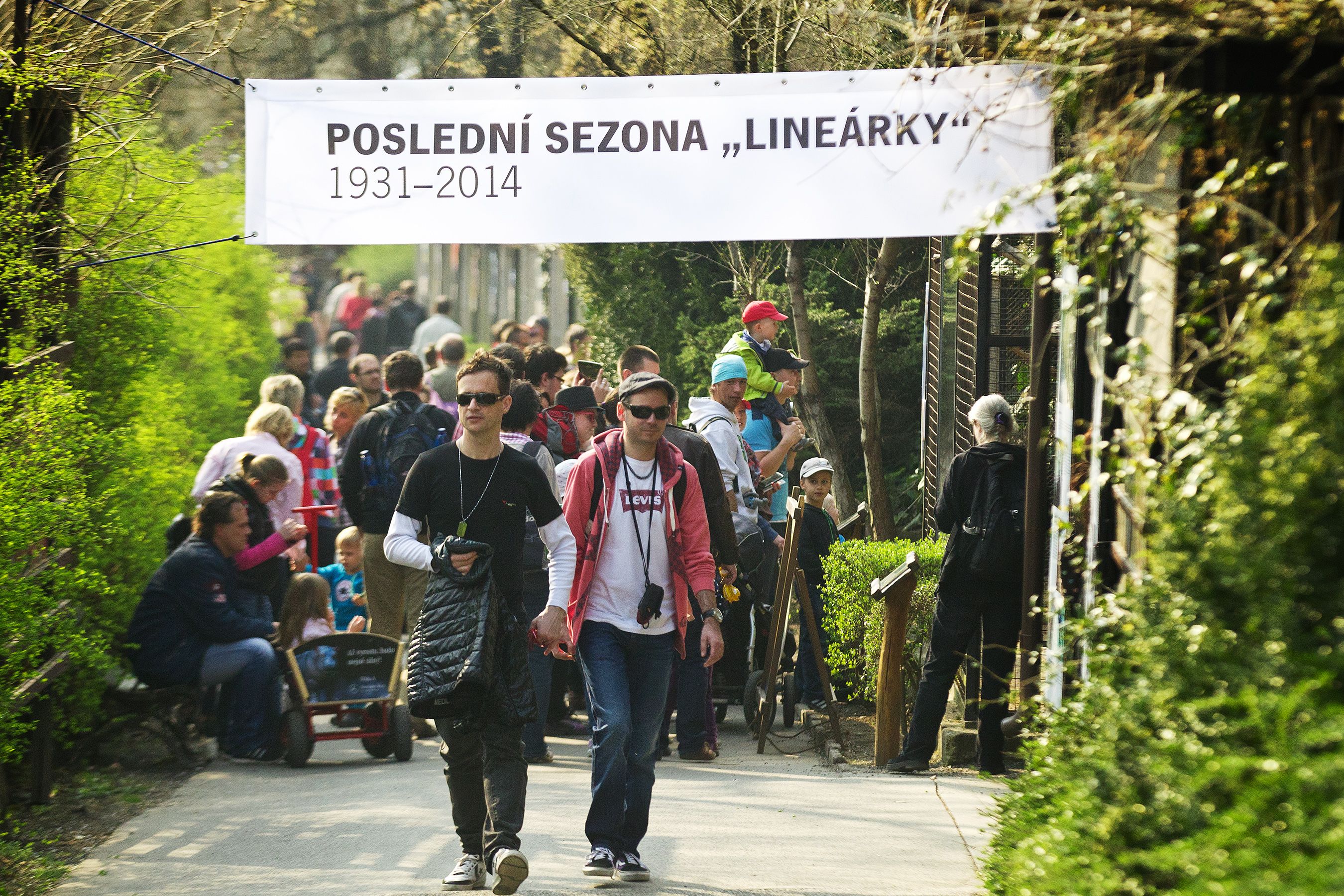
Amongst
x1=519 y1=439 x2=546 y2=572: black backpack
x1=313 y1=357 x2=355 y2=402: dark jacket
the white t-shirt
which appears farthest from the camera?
x1=313 y1=357 x2=355 y2=402: dark jacket

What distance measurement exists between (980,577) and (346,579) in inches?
174

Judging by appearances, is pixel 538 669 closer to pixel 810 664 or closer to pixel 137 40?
pixel 810 664

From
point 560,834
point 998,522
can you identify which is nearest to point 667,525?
point 560,834

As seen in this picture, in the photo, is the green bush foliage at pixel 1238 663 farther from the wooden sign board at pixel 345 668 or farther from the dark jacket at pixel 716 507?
the wooden sign board at pixel 345 668

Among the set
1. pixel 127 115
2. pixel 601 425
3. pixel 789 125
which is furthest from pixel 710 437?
pixel 127 115

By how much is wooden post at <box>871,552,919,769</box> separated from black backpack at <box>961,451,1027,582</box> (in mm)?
366

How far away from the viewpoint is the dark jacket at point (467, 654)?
531 cm

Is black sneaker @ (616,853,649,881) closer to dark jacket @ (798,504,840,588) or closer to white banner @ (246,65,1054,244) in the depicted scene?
white banner @ (246,65,1054,244)

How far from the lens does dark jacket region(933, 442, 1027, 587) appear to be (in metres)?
7.35

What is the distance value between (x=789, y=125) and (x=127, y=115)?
10.3 feet

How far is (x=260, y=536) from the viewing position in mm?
8539

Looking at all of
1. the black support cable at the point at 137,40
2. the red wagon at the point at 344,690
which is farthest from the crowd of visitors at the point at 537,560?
the black support cable at the point at 137,40

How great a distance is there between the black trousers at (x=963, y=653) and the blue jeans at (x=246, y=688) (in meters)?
3.33

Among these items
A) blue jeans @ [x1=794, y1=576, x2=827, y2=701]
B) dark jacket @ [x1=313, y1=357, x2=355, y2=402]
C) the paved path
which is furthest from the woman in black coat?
dark jacket @ [x1=313, y1=357, x2=355, y2=402]
